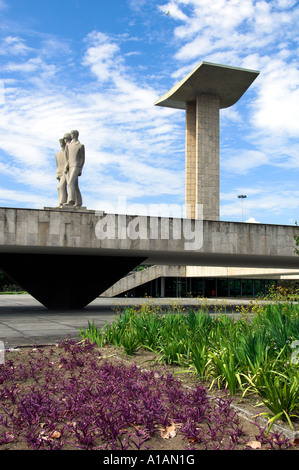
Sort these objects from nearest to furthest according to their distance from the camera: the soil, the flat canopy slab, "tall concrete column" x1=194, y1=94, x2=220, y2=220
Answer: the soil < the flat canopy slab < "tall concrete column" x1=194, y1=94, x2=220, y2=220

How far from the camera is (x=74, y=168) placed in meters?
19.1

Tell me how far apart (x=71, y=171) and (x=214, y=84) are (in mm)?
23203

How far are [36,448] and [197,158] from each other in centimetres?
3580

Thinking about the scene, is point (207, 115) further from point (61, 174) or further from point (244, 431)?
point (244, 431)

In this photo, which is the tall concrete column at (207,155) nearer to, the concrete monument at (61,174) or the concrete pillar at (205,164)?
the concrete pillar at (205,164)

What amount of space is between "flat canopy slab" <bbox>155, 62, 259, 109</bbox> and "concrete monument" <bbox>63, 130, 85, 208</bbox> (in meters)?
20.4

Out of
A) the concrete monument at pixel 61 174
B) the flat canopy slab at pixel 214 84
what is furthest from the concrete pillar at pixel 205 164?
the concrete monument at pixel 61 174

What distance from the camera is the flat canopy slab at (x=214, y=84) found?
36812mm

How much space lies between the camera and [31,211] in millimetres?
16281

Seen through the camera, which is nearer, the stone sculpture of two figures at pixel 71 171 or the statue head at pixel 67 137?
the stone sculpture of two figures at pixel 71 171

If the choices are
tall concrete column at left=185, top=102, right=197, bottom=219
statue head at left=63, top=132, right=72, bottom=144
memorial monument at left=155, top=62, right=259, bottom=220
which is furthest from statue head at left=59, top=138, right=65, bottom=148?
tall concrete column at left=185, top=102, right=197, bottom=219

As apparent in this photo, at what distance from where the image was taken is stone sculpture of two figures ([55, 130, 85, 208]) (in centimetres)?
1906

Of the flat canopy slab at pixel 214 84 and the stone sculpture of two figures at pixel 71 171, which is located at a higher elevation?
the flat canopy slab at pixel 214 84

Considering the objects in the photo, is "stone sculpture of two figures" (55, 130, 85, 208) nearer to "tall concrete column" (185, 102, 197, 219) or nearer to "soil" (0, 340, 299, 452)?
"soil" (0, 340, 299, 452)
